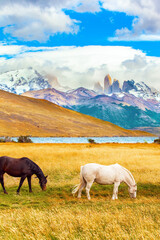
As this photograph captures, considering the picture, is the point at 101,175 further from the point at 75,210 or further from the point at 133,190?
the point at 75,210

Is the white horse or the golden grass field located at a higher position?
the white horse

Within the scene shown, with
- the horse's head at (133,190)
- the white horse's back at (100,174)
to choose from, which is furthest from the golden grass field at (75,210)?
the white horse's back at (100,174)

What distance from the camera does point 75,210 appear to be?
1033 cm

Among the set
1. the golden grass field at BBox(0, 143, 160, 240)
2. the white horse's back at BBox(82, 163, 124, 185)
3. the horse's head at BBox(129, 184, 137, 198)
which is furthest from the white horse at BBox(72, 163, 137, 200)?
the golden grass field at BBox(0, 143, 160, 240)

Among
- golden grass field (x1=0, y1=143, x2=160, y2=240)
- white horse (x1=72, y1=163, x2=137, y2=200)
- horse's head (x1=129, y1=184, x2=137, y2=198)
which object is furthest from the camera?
horse's head (x1=129, y1=184, x2=137, y2=198)

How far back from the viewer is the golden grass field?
7184 millimetres

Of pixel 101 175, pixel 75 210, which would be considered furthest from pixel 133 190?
pixel 75 210

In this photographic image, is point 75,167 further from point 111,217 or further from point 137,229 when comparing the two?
point 137,229

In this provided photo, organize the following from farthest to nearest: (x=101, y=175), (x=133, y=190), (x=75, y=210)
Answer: (x=133, y=190)
(x=101, y=175)
(x=75, y=210)

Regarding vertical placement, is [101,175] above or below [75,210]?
above

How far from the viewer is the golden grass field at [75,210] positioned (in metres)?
7.18

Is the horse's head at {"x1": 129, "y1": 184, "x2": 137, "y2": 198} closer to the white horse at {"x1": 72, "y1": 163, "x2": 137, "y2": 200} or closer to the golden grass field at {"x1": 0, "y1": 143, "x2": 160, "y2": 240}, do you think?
the golden grass field at {"x1": 0, "y1": 143, "x2": 160, "y2": 240}

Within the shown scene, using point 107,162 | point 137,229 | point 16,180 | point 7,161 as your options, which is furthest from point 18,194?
point 107,162

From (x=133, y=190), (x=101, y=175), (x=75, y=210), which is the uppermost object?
(x=101, y=175)
